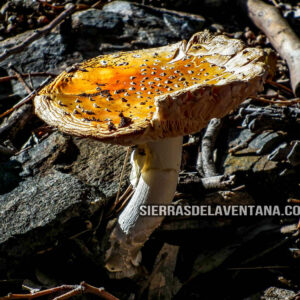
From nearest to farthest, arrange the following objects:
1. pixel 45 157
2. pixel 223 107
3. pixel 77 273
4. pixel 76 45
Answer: pixel 223 107, pixel 77 273, pixel 45 157, pixel 76 45

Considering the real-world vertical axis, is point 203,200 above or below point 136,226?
below

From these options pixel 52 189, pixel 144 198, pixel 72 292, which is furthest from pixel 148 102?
pixel 72 292

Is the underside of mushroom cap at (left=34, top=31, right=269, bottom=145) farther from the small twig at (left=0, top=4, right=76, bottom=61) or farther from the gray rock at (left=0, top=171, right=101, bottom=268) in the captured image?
the small twig at (left=0, top=4, right=76, bottom=61)

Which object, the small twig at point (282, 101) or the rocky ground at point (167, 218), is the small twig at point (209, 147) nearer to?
the rocky ground at point (167, 218)

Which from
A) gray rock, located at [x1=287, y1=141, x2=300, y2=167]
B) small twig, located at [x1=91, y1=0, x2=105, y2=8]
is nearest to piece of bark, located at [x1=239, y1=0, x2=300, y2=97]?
gray rock, located at [x1=287, y1=141, x2=300, y2=167]

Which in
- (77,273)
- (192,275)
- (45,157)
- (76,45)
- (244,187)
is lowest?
(192,275)

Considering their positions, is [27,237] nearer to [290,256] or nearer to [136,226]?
[136,226]

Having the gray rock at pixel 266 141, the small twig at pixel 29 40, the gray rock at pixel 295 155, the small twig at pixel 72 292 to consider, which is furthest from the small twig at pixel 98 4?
the small twig at pixel 72 292

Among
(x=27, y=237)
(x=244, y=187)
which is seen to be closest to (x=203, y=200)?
(x=244, y=187)
